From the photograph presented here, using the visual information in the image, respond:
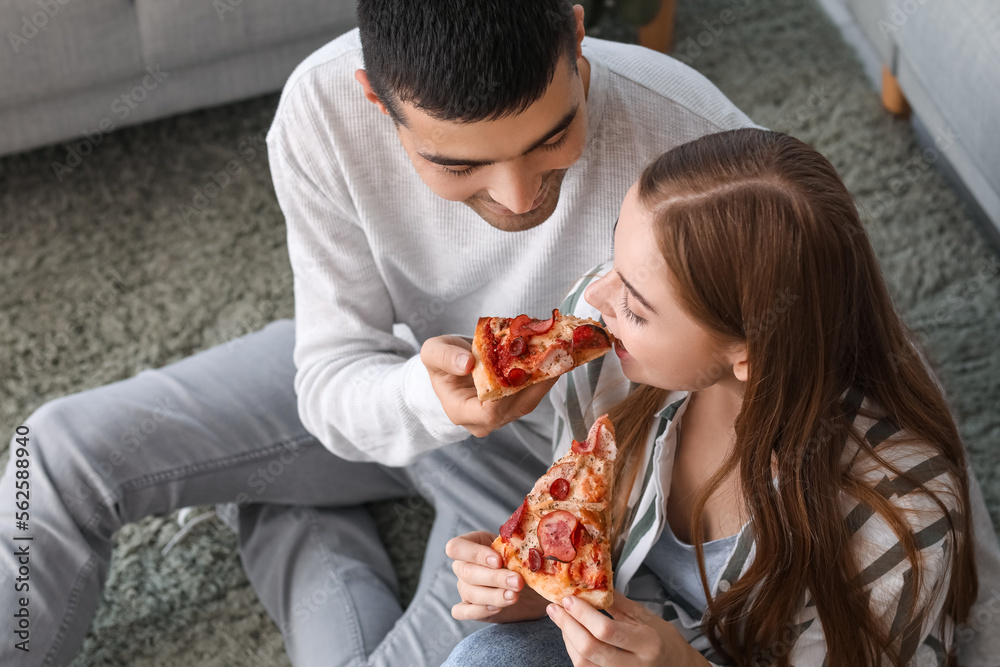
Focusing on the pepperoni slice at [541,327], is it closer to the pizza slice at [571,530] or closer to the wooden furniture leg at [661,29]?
the pizza slice at [571,530]

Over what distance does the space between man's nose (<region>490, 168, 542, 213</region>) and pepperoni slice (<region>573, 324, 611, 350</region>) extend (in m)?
0.20

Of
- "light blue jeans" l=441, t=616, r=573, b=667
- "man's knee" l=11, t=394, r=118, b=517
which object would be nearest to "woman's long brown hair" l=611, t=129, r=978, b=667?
"light blue jeans" l=441, t=616, r=573, b=667

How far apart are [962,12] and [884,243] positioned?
0.68 m

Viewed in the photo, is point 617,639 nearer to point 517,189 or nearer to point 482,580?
point 482,580

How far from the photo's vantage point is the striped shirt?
1.30 meters

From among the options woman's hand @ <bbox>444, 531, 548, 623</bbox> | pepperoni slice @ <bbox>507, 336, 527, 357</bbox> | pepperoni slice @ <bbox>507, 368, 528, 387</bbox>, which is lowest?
woman's hand @ <bbox>444, 531, 548, 623</bbox>

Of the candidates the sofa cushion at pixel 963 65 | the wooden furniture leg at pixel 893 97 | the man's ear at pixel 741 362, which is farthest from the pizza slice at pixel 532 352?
the wooden furniture leg at pixel 893 97

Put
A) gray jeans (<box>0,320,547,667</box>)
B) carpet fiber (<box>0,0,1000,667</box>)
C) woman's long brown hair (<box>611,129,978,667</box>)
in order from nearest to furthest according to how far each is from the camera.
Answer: woman's long brown hair (<box>611,129,978,667</box>)
gray jeans (<box>0,320,547,667</box>)
carpet fiber (<box>0,0,1000,667</box>)

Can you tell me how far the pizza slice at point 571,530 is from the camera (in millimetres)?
1333

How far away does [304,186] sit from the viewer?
1.67 meters

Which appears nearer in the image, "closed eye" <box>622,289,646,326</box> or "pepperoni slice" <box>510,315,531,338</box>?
"closed eye" <box>622,289,646,326</box>

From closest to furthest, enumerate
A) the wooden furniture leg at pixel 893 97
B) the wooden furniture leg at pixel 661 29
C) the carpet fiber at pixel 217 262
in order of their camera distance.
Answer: the carpet fiber at pixel 217 262, the wooden furniture leg at pixel 893 97, the wooden furniture leg at pixel 661 29

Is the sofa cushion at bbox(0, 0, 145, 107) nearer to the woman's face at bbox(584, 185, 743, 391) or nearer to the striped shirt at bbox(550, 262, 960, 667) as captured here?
the striped shirt at bbox(550, 262, 960, 667)

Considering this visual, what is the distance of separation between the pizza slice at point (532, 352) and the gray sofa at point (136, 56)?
1.56m
